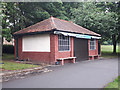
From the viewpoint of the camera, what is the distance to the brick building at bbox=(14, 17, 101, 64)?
39.7 ft

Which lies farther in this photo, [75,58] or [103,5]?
[103,5]

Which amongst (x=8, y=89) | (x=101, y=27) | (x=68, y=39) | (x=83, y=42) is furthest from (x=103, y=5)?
(x=8, y=89)

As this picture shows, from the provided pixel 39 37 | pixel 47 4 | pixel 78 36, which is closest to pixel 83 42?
pixel 78 36

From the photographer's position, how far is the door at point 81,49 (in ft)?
46.3

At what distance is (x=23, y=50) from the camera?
48.3ft

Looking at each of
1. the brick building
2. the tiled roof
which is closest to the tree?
the brick building

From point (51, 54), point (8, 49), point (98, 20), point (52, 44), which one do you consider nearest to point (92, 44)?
point (98, 20)

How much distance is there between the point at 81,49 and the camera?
14.8 meters

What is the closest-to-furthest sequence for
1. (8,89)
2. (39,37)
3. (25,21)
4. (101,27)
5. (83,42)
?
(8,89), (39,37), (83,42), (25,21), (101,27)

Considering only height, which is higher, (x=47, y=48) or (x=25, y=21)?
(x=25, y=21)

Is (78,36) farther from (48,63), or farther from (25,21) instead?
(25,21)

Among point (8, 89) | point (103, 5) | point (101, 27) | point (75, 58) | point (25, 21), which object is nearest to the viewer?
point (8, 89)

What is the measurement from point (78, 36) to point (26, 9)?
33.3ft

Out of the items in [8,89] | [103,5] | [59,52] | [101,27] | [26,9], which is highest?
[103,5]
